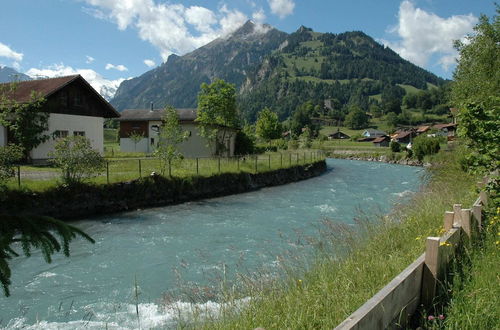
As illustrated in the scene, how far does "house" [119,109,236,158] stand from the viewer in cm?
4362

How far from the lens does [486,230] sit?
6367mm

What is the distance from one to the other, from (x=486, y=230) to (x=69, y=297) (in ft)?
27.2

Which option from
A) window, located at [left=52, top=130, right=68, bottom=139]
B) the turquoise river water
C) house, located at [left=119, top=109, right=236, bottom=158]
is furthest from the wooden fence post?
house, located at [left=119, top=109, right=236, bottom=158]

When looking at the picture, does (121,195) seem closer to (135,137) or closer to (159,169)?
(159,169)

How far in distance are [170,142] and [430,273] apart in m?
21.9

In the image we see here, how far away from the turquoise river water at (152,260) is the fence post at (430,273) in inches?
127

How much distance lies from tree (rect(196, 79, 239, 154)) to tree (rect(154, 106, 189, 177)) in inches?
444

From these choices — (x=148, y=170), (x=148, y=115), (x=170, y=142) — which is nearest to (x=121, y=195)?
(x=148, y=170)

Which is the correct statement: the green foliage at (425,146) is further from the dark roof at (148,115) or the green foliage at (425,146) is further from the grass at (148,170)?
the dark roof at (148,115)

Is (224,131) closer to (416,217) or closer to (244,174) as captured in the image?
(244,174)

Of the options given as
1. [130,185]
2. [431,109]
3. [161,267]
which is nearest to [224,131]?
[130,185]

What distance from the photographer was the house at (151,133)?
43.6 metres

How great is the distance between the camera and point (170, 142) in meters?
25.1

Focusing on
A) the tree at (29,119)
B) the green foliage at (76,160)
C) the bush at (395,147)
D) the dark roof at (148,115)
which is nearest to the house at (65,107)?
the tree at (29,119)
